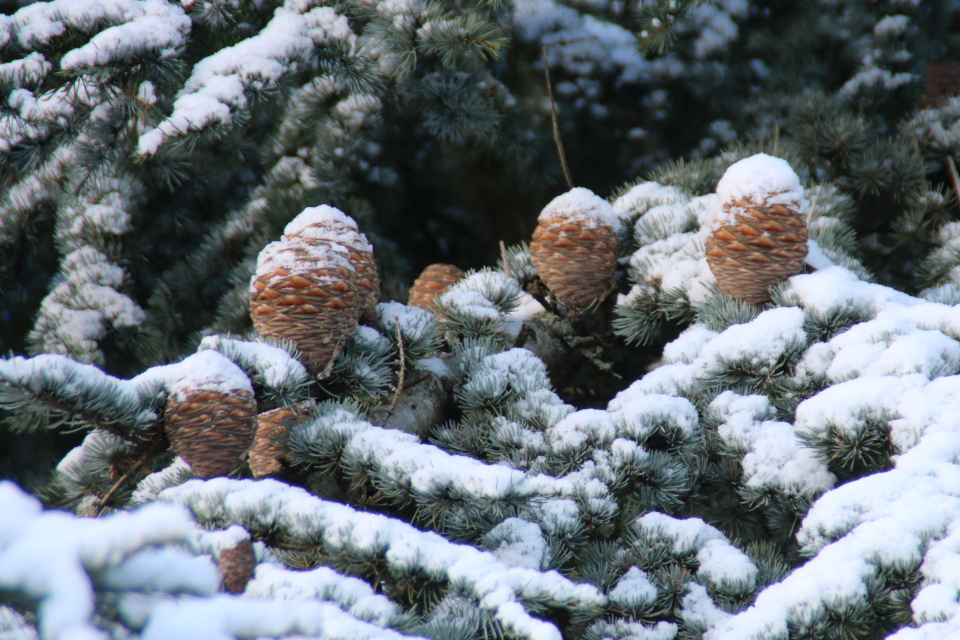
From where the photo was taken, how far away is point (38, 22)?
2.72 feet

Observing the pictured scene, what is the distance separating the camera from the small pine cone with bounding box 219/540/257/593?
47 cm

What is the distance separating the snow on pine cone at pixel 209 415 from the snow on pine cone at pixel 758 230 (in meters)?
0.60

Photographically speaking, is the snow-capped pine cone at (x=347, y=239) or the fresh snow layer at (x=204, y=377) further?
the snow-capped pine cone at (x=347, y=239)

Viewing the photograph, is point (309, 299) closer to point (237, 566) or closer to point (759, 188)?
point (237, 566)

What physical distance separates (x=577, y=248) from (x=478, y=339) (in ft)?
0.69

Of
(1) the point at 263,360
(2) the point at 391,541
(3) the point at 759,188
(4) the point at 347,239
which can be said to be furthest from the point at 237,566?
(3) the point at 759,188

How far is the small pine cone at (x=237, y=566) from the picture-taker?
0.47m

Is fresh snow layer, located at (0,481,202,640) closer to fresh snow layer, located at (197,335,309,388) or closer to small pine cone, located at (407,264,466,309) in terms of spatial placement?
fresh snow layer, located at (197,335,309,388)

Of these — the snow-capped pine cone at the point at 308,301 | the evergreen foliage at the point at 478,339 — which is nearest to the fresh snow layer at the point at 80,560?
the evergreen foliage at the point at 478,339

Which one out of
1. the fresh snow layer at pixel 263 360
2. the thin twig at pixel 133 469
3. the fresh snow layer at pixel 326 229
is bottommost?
the thin twig at pixel 133 469

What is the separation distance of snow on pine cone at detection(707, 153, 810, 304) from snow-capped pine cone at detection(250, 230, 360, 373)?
18.8 inches

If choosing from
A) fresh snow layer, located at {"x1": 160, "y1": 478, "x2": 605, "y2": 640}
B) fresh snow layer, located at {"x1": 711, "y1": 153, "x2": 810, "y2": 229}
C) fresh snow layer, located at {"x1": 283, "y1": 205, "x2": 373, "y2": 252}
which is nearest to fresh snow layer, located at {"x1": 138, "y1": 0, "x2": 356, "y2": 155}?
fresh snow layer, located at {"x1": 283, "y1": 205, "x2": 373, "y2": 252}

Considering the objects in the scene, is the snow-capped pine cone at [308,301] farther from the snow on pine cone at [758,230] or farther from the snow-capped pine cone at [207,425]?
the snow on pine cone at [758,230]

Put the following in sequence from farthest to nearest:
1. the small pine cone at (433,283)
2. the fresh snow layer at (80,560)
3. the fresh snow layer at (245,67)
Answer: the small pine cone at (433,283) → the fresh snow layer at (245,67) → the fresh snow layer at (80,560)
